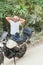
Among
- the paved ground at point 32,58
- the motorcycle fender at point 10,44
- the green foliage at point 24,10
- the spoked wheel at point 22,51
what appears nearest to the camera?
the motorcycle fender at point 10,44

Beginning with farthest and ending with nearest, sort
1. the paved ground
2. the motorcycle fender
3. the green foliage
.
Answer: the green foliage → the paved ground → the motorcycle fender

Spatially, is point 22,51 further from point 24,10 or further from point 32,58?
point 24,10

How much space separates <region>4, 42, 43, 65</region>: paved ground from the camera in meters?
6.21

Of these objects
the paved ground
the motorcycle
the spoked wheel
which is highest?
the motorcycle

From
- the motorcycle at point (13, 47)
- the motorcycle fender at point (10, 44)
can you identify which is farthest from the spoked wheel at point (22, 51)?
the motorcycle fender at point (10, 44)

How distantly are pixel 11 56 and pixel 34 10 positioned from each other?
3170 mm

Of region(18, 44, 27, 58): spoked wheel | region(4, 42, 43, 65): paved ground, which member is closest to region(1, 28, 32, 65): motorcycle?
region(18, 44, 27, 58): spoked wheel

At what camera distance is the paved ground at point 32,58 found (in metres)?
6.21

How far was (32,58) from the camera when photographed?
648 centimetres

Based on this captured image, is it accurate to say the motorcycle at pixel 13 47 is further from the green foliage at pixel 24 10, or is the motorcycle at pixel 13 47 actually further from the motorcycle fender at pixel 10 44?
the green foliage at pixel 24 10

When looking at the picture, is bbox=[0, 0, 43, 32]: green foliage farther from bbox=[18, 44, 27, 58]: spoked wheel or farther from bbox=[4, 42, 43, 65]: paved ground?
bbox=[18, 44, 27, 58]: spoked wheel

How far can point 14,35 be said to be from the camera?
21.1ft

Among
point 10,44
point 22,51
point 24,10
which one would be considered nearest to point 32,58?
point 22,51

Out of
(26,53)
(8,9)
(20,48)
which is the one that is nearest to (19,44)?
(20,48)
